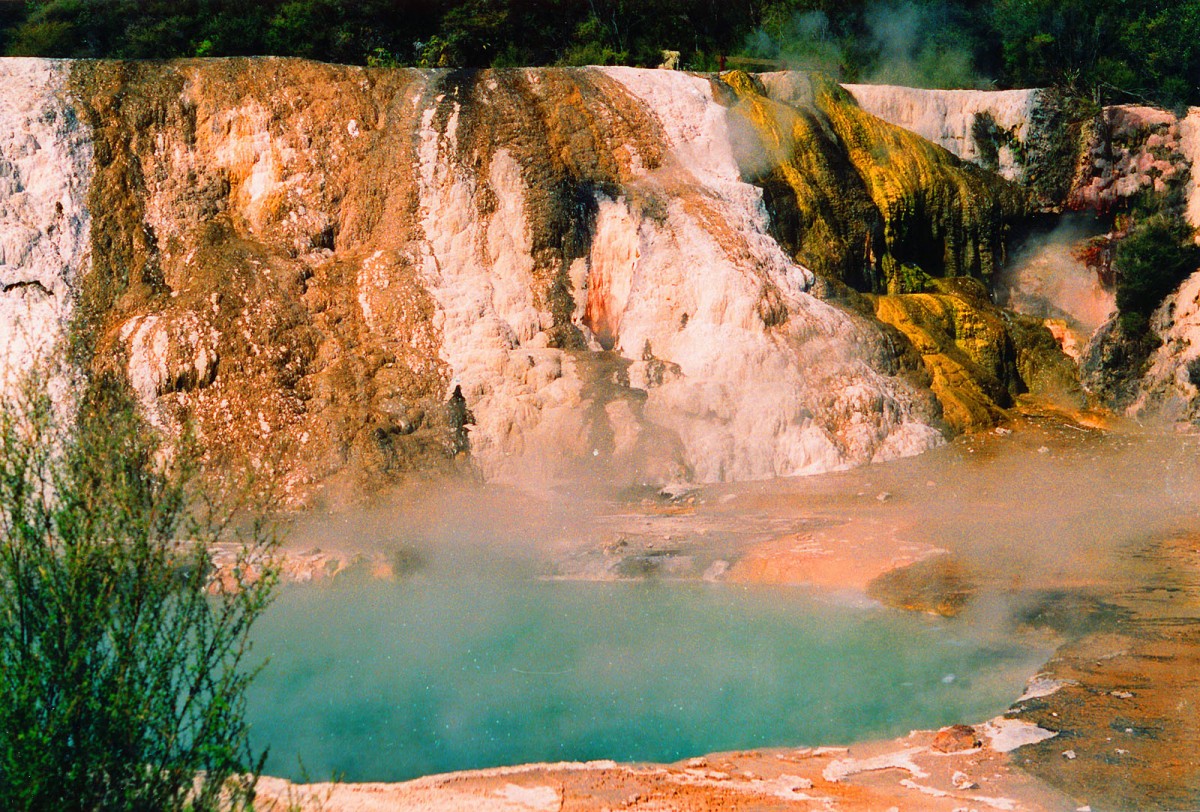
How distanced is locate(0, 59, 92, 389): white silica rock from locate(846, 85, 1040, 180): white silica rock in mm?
12946

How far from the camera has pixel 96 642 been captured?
187 inches

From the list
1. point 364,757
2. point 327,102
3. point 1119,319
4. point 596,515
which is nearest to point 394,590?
point 596,515

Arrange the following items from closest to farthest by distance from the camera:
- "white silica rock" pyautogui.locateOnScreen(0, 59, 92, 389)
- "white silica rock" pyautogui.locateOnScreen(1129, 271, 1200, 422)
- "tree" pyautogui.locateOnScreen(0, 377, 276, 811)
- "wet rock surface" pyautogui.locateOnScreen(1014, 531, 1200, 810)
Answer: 1. "tree" pyautogui.locateOnScreen(0, 377, 276, 811)
2. "wet rock surface" pyautogui.locateOnScreen(1014, 531, 1200, 810)
3. "white silica rock" pyautogui.locateOnScreen(0, 59, 92, 389)
4. "white silica rock" pyautogui.locateOnScreen(1129, 271, 1200, 422)

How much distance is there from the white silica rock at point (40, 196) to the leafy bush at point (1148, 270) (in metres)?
14.7

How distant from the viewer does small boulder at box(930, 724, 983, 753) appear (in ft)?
23.2

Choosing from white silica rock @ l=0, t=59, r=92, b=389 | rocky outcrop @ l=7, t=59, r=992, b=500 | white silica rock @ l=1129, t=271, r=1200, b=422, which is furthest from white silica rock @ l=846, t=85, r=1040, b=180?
white silica rock @ l=0, t=59, r=92, b=389

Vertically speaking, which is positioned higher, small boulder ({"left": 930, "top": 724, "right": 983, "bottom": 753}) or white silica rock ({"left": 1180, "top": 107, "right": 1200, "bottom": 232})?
white silica rock ({"left": 1180, "top": 107, "right": 1200, "bottom": 232})


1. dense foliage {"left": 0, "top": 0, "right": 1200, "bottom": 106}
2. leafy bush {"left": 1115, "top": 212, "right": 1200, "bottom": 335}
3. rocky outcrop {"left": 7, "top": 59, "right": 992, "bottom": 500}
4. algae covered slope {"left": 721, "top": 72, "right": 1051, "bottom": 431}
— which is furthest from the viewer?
dense foliage {"left": 0, "top": 0, "right": 1200, "bottom": 106}

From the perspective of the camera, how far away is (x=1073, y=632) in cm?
884

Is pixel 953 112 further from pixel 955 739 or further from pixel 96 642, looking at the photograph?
pixel 96 642

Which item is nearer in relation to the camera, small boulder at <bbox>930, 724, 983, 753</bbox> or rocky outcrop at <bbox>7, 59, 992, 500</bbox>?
small boulder at <bbox>930, 724, 983, 753</bbox>

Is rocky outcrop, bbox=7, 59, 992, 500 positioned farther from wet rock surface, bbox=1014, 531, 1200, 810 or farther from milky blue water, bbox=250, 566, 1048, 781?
wet rock surface, bbox=1014, 531, 1200, 810

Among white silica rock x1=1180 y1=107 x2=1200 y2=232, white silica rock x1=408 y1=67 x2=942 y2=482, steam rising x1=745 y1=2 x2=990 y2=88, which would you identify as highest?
steam rising x1=745 y1=2 x2=990 y2=88

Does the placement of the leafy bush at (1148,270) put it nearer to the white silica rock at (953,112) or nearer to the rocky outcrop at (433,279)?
the white silica rock at (953,112)
